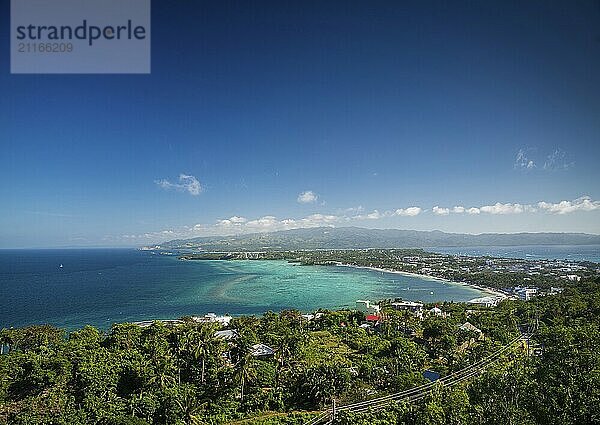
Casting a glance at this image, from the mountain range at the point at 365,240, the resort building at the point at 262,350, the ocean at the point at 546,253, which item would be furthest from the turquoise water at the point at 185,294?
the mountain range at the point at 365,240

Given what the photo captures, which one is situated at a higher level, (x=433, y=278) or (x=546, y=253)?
(x=433, y=278)

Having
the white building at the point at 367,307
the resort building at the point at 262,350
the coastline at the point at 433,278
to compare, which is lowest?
the coastline at the point at 433,278

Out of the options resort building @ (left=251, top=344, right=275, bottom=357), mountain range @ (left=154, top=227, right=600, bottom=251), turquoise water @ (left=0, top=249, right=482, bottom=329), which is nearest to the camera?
resort building @ (left=251, top=344, right=275, bottom=357)

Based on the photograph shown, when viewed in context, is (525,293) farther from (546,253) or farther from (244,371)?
(546,253)

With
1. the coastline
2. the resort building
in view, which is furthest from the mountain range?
the resort building

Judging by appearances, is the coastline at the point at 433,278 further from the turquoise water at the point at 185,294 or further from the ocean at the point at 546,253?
the ocean at the point at 546,253

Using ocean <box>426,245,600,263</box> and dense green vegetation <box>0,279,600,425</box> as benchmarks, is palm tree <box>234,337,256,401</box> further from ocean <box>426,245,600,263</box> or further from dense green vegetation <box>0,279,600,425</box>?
ocean <box>426,245,600,263</box>

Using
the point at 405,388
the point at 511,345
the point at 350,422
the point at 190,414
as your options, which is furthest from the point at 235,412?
the point at 511,345

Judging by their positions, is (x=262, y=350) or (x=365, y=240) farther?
(x=365, y=240)

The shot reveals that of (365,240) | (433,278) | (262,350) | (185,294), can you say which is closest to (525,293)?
(433,278)
